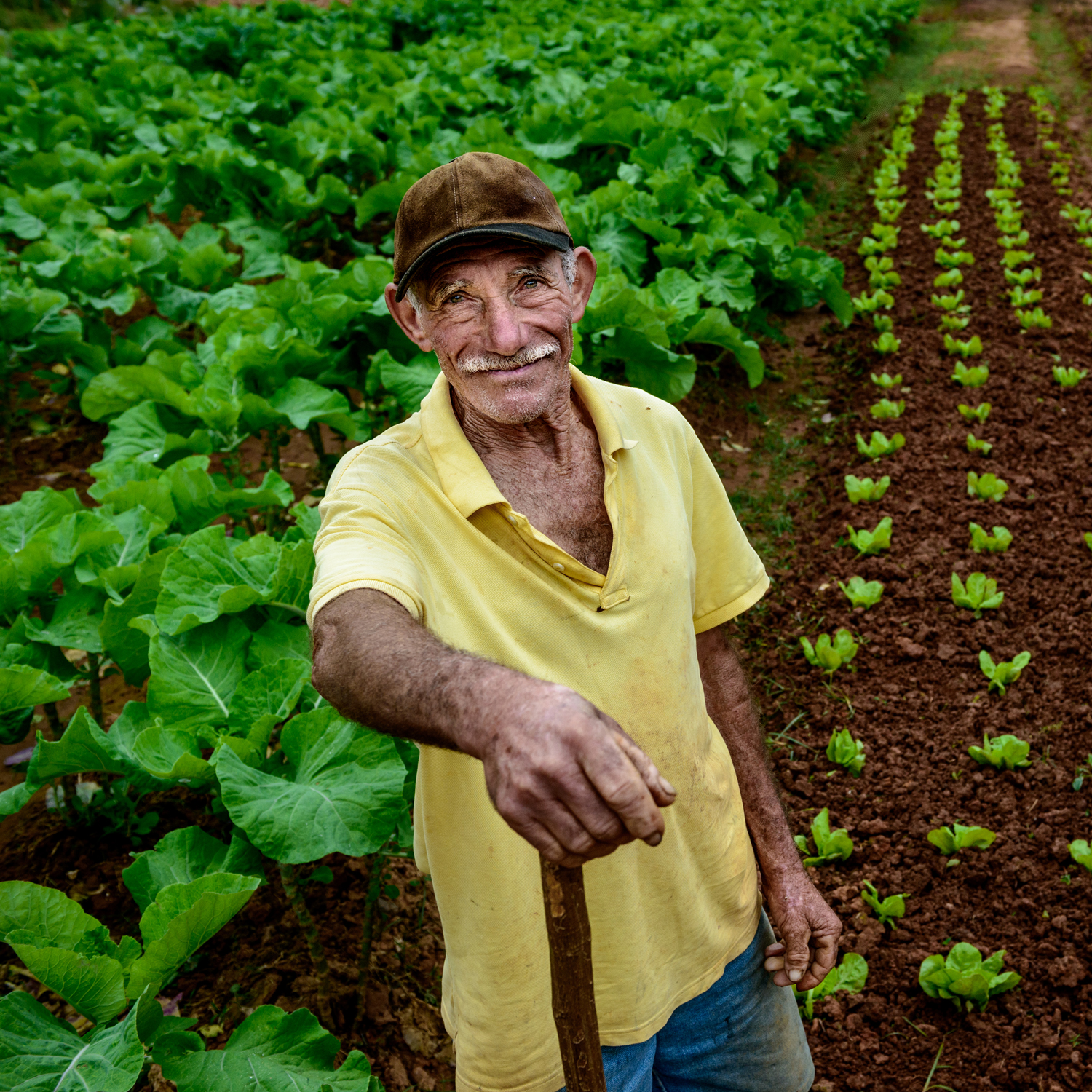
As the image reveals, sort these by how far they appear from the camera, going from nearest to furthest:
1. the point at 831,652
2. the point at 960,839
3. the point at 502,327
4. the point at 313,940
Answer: the point at 502,327 < the point at 313,940 < the point at 960,839 < the point at 831,652

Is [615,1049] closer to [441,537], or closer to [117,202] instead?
[441,537]

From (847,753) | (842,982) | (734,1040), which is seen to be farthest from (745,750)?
(847,753)

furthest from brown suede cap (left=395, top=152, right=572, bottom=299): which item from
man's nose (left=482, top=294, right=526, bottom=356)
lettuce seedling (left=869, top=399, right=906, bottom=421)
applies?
lettuce seedling (left=869, top=399, right=906, bottom=421)

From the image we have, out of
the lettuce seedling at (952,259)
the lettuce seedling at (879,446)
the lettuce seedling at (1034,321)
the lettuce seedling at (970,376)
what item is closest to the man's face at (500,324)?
the lettuce seedling at (879,446)

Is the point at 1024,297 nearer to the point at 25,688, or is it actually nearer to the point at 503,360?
the point at 503,360

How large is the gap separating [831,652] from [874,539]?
0.89 metres

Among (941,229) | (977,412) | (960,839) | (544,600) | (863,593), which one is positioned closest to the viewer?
(544,600)

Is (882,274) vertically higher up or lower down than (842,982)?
lower down

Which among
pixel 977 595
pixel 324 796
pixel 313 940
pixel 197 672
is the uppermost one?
pixel 324 796

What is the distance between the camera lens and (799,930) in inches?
74.0

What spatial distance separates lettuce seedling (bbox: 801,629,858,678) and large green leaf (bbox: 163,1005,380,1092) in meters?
2.42

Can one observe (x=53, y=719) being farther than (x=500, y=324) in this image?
Yes

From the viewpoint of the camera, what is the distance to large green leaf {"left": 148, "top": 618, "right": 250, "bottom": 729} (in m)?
2.38

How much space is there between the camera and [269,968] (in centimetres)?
257
